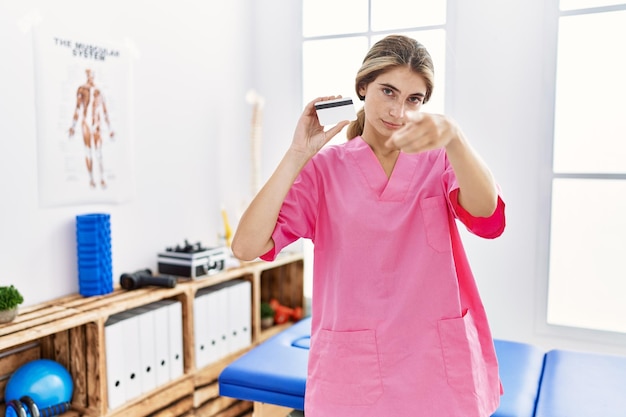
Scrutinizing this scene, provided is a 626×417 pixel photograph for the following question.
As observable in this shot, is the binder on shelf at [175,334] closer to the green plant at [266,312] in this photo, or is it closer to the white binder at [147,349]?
the white binder at [147,349]

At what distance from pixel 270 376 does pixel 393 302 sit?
1.03m

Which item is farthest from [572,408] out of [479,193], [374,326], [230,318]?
[230,318]

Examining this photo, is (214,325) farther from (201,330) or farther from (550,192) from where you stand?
(550,192)

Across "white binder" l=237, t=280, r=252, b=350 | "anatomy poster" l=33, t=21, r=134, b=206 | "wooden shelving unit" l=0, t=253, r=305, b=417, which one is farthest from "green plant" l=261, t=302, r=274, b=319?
"anatomy poster" l=33, t=21, r=134, b=206

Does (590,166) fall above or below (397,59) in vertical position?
below

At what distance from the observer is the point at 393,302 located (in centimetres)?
109

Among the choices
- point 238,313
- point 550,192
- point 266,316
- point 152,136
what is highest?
point 152,136

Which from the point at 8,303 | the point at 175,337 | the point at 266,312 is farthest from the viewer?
the point at 266,312

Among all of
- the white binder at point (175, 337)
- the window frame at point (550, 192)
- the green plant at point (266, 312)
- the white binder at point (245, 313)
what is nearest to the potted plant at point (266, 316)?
the green plant at point (266, 312)

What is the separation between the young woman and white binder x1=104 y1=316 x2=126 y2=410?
1201mm

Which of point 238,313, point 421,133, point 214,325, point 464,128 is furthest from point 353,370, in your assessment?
point 464,128

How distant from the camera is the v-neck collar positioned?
1113 millimetres

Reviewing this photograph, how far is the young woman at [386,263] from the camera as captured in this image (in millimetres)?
1080

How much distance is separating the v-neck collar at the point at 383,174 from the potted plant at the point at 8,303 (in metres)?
1.36
